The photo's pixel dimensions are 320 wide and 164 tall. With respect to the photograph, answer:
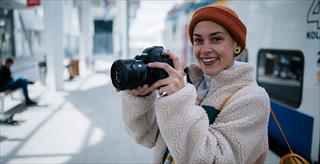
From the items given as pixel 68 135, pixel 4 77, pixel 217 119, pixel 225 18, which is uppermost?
pixel 225 18

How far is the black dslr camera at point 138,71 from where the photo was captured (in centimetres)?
98

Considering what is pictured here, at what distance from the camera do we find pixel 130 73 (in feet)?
3.20

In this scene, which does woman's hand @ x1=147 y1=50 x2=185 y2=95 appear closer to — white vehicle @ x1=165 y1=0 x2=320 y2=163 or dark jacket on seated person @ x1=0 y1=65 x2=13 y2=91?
white vehicle @ x1=165 y1=0 x2=320 y2=163

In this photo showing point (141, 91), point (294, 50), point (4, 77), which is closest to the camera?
point (141, 91)

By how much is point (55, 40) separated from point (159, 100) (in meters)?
7.66

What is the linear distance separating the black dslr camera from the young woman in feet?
0.08

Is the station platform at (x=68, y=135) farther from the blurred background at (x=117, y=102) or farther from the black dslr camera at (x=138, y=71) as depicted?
the black dslr camera at (x=138, y=71)

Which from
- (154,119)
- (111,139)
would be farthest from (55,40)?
(154,119)

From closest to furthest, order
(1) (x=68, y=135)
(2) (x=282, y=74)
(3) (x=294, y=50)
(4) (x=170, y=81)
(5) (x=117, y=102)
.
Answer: (4) (x=170, y=81) < (3) (x=294, y=50) < (1) (x=68, y=135) < (5) (x=117, y=102) < (2) (x=282, y=74)

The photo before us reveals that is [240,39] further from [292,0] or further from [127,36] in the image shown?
[127,36]

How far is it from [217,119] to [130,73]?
37 cm

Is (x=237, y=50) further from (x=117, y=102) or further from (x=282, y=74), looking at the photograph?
(x=282, y=74)

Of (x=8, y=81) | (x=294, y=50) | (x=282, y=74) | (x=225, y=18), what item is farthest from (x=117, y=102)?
(x=225, y=18)

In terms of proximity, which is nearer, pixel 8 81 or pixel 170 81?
pixel 170 81
